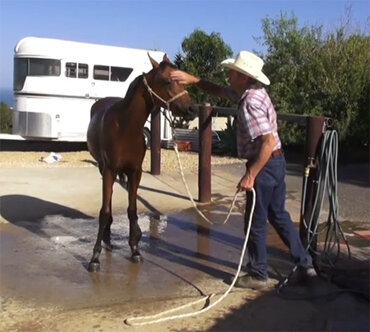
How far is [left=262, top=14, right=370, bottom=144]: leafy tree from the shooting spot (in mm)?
13078

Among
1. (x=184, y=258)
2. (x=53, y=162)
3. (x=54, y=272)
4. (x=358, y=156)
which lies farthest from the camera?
(x=358, y=156)

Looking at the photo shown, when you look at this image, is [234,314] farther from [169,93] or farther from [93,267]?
[169,93]

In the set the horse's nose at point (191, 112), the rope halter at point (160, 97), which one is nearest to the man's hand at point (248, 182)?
the horse's nose at point (191, 112)

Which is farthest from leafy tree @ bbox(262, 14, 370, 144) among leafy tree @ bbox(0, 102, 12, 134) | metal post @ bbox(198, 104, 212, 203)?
leafy tree @ bbox(0, 102, 12, 134)

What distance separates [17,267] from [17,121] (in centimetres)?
1142

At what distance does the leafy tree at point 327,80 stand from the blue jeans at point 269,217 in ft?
28.3

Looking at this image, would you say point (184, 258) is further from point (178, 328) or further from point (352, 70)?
Answer: point (352, 70)

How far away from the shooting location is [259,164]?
4.32 meters

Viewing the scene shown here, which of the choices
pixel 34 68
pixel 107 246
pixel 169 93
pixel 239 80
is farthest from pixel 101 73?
pixel 239 80

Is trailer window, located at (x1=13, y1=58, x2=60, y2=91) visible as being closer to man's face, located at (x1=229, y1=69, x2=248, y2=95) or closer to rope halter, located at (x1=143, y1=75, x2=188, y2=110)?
rope halter, located at (x1=143, y1=75, x2=188, y2=110)

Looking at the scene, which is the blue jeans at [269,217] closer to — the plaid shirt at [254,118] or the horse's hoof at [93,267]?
the plaid shirt at [254,118]

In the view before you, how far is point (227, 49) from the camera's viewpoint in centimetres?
2228

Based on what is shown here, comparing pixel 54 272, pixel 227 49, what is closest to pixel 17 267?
pixel 54 272

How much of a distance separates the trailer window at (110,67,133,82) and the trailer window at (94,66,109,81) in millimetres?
148
